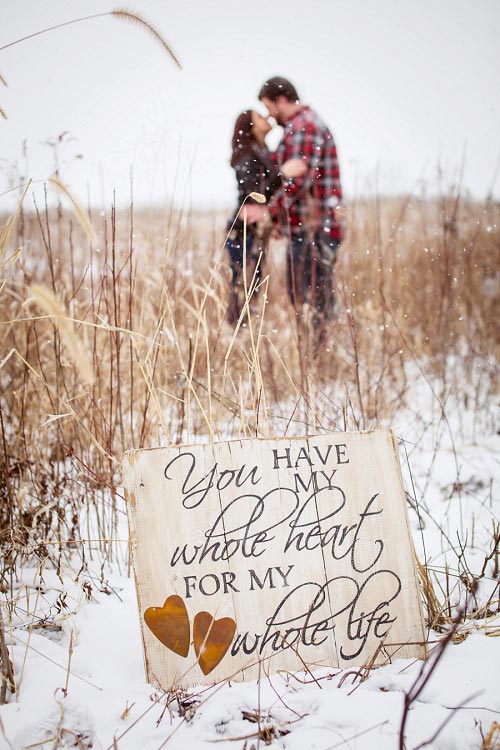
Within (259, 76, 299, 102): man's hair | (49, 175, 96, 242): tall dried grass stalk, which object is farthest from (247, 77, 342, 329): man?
(49, 175, 96, 242): tall dried grass stalk

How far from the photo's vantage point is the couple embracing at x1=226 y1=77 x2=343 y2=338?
1.46 meters

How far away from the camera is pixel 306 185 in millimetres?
1465

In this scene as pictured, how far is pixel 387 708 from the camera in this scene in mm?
661

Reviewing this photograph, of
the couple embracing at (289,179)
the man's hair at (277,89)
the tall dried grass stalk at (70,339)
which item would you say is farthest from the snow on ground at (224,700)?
the man's hair at (277,89)

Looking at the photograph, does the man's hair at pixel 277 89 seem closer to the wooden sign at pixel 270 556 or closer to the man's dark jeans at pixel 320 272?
the man's dark jeans at pixel 320 272

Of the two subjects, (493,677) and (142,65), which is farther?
(142,65)

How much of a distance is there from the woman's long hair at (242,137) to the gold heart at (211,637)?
1.22m

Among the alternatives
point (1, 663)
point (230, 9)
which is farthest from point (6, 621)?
point (230, 9)

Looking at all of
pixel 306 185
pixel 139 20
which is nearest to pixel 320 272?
pixel 306 185

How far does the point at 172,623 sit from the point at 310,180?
137 centimetres

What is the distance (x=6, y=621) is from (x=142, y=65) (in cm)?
135

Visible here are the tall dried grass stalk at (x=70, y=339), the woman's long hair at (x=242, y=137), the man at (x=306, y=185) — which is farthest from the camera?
the man at (x=306, y=185)

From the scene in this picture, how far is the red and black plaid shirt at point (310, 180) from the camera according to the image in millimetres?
1554

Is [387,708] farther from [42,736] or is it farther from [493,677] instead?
[42,736]
